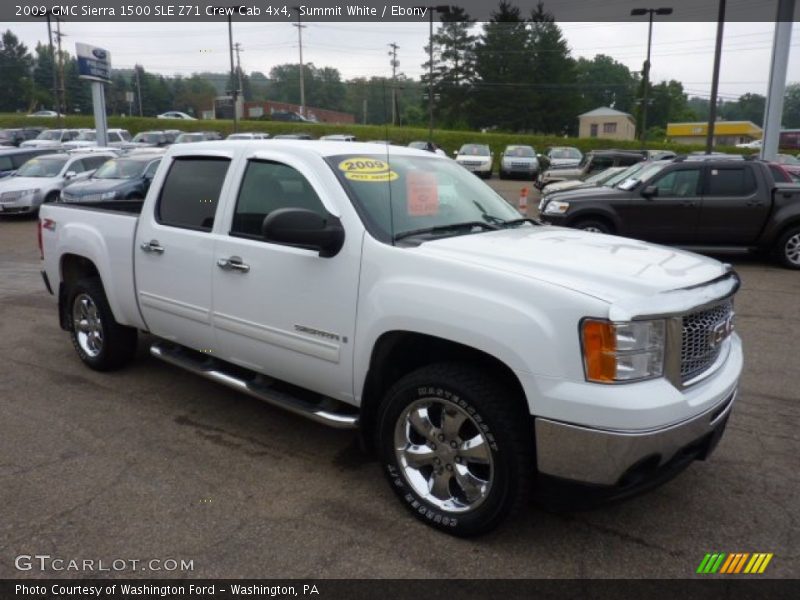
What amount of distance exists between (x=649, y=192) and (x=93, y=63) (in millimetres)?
22292

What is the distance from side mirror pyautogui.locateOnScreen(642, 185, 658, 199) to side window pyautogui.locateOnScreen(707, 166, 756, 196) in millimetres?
827

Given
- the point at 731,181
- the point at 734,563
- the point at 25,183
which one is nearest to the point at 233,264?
the point at 734,563

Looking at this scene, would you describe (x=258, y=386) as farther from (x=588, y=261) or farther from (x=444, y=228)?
(x=588, y=261)

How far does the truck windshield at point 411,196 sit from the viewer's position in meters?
3.52

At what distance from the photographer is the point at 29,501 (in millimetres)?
3434

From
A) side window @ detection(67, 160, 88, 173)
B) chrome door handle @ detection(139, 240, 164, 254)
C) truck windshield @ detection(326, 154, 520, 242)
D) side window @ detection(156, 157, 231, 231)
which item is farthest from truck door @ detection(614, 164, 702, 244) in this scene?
side window @ detection(67, 160, 88, 173)

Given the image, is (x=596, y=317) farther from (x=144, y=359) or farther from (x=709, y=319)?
(x=144, y=359)

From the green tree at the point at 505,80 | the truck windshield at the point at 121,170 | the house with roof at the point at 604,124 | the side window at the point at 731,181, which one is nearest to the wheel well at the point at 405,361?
the side window at the point at 731,181

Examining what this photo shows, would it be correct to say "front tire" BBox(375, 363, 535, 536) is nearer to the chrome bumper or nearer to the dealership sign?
the chrome bumper

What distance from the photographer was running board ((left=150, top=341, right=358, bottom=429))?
3.52 m

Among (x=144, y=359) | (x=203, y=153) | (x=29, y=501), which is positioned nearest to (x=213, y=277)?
(x=203, y=153)

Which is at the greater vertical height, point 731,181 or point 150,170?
point 731,181

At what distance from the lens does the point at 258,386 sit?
3977 mm

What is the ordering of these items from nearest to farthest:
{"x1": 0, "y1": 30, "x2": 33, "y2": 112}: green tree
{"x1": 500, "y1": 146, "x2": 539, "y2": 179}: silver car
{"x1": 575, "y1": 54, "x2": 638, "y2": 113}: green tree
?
{"x1": 500, "y1": 146, "x2": 539, "y2": 179}: silver car, {"x1": 0, "y1": 30, "x2": 33, "y2": 112}: green tree, {"x1": 575, "y1": 54, "x2": 638, "y2": 113}: green tree
